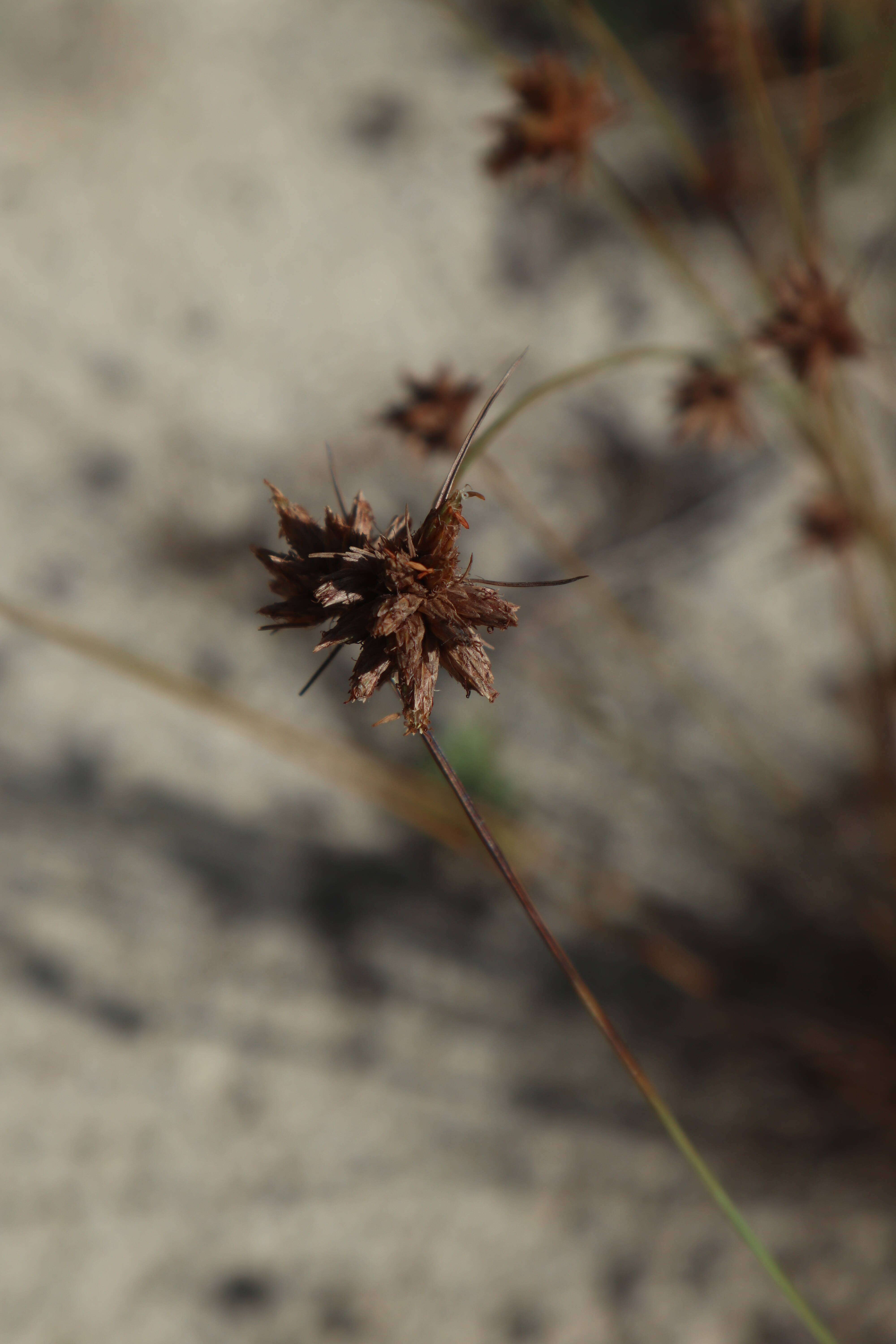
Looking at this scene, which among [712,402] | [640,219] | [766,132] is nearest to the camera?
[766,132]

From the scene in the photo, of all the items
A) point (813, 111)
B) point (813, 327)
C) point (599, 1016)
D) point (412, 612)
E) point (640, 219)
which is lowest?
point (599, 1016)

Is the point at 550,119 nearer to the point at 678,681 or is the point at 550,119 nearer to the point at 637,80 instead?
the point at 637,80

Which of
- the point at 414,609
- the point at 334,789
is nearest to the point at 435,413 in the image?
the point at 414,609

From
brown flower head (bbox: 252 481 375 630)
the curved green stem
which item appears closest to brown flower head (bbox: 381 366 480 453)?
the curved green stem

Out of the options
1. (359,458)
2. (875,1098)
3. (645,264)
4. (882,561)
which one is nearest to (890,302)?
(645,264)

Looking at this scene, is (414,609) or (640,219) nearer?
(414,609)

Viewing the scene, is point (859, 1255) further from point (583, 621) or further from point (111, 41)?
point (111, 41)

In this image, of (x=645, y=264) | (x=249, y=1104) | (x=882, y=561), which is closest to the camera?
(x=882, y=561)

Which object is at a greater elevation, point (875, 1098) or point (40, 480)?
point (40, 480)
